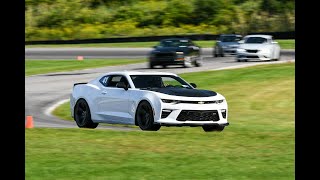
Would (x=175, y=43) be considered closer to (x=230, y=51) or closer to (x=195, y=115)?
(x=230, y=51)

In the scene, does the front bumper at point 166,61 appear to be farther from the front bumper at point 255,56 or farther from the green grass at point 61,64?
the front bumper at point 255,56

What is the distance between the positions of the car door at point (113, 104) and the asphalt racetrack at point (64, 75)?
169cm

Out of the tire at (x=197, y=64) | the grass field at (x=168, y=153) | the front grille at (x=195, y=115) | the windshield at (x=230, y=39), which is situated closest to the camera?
the grass field at (x=168, y=153)

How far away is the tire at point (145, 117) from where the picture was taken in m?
16.4

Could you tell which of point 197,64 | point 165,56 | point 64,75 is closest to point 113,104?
point 64,75

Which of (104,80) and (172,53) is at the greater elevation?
(104,80)

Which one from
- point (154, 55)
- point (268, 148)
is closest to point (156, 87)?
point (268, 148)

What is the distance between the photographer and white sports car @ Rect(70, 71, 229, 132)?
1644 cm

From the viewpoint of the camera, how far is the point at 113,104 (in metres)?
17.5

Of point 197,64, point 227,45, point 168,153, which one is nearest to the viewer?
point 168,153

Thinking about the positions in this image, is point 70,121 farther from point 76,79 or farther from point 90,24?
point 90,24

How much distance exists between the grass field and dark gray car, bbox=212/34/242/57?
27.5 meters

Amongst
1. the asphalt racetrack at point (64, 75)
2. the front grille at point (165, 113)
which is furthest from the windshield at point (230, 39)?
the front grille at point (165, 113)

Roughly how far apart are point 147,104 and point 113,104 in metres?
1.24
